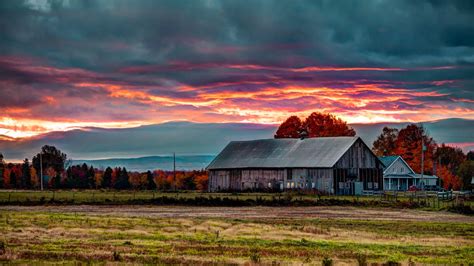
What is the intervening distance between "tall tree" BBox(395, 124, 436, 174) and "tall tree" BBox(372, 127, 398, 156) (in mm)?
4817

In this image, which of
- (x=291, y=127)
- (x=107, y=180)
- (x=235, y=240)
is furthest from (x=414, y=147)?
(x=235, y=240)

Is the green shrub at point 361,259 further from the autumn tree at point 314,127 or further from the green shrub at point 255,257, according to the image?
the autumn tree at point 314,127

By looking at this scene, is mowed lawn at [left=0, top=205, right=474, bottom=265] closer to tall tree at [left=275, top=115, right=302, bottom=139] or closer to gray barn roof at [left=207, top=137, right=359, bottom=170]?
gray barn roof at [left=207, top=137, right=359, bottom=170]

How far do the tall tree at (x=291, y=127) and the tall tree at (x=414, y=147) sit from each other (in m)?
21.2

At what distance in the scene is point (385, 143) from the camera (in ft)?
532

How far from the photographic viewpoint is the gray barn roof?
4250 inches

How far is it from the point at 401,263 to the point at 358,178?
82.1 m

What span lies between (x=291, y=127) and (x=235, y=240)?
111m

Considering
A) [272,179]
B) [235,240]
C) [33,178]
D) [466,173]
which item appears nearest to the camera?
[235,240]

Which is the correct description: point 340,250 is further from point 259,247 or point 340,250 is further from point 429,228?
point 429,228

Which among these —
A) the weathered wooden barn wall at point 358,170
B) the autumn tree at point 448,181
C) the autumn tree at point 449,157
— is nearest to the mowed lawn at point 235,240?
the weathered wooden barn wall at point 358,170

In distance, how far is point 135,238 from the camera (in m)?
35.1

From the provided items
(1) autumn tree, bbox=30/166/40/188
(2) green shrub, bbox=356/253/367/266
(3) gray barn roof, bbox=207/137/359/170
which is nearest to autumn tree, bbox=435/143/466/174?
(3) gray barn roof, bbox=207/137/359/170

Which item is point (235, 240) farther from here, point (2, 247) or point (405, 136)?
point (405, 136)
